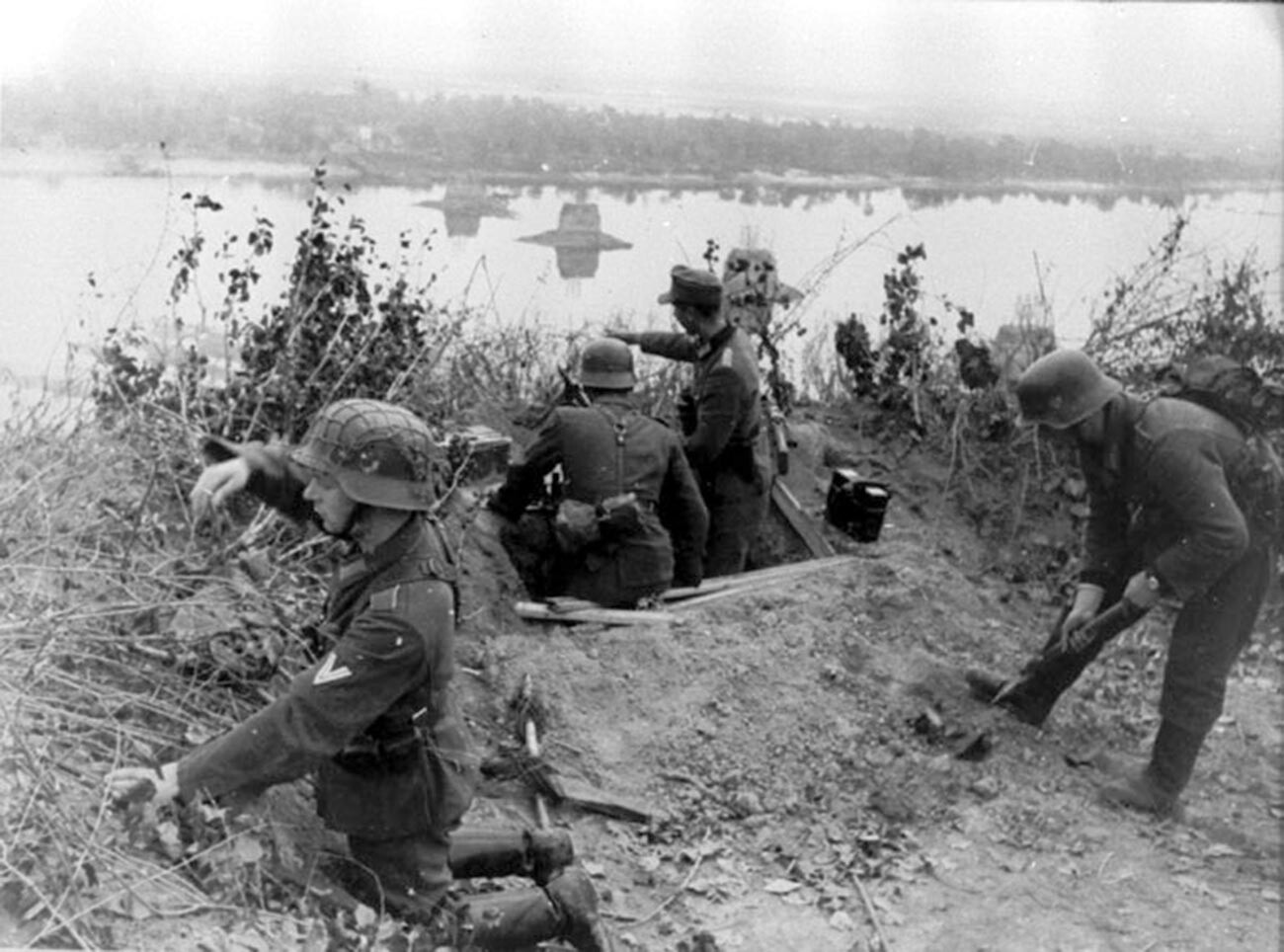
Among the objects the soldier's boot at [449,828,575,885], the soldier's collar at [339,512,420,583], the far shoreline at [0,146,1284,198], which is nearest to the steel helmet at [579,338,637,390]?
the far shoreline at [0,146,1284,198]

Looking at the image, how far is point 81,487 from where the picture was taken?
488 cm

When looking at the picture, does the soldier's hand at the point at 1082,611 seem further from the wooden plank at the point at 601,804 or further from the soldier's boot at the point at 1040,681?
the wooden plank at the point at 601,804

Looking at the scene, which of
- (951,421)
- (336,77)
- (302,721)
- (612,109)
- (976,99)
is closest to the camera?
(302,721)

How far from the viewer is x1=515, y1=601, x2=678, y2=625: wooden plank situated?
6.21m

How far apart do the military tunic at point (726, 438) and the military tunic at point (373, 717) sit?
3.77 m

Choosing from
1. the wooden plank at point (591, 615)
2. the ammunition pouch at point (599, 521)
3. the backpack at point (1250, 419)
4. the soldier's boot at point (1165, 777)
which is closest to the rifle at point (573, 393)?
the ammunition pouch at point (599, 521)

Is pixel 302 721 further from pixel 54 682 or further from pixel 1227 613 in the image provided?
pixel 1227 613

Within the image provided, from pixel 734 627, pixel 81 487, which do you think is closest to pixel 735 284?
pixel 734 627

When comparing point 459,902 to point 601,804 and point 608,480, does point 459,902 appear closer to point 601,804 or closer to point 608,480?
point 601,804

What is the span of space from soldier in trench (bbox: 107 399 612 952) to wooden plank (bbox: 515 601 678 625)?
220 cm

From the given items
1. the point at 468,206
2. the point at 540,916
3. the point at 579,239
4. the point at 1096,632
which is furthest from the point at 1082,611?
the point at 579,239

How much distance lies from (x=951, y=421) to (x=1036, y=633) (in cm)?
241

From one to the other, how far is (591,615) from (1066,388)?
2.30 metres

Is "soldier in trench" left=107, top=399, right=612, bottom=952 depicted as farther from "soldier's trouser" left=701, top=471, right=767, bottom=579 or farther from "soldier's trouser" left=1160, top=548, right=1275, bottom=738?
"soldier's trouser" left=701, top=471, right=767, bottom=579
